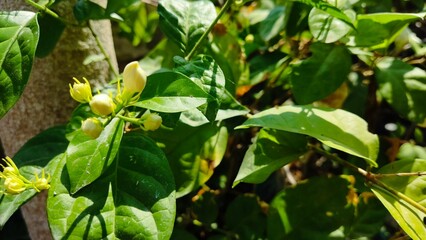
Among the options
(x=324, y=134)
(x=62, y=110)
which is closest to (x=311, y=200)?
(x=324, y=134)

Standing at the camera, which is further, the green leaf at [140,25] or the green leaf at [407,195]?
the green leaf at [140,25]

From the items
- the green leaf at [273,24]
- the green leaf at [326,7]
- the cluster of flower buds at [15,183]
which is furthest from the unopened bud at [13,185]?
the green leaf at [273,24]

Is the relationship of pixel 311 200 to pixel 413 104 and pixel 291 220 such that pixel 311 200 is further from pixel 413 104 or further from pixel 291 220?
pixel 413 104

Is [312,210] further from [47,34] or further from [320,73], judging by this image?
[47,34]

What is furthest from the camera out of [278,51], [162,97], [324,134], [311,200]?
[278,51]

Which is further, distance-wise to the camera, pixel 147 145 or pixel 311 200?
pixel 311 200

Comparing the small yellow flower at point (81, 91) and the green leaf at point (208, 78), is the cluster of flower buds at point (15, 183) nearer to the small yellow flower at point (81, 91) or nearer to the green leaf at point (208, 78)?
the small yellow flower at point (81, 91)
